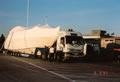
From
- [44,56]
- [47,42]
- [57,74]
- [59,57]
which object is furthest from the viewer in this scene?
[44,56]

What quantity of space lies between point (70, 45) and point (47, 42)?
11.5 feet

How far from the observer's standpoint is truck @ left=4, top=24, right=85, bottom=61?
19625 mm

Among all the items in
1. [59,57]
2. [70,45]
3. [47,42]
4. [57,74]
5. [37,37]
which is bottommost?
[57,74]

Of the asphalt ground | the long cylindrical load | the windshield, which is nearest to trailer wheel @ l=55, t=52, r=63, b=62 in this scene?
the windshield

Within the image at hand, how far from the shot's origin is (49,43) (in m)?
21.9

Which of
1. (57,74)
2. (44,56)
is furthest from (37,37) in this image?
(57,74)

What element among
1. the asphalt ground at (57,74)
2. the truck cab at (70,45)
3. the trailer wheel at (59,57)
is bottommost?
the asphalt ground at (57,74)

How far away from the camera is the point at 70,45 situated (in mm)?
19359

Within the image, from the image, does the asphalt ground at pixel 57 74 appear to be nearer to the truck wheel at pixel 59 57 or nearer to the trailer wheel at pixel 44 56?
the truck wheel at pixel 59 57

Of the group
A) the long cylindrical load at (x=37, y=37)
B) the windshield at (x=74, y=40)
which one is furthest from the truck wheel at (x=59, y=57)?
the long cylindrical load at (x=37, y=37)

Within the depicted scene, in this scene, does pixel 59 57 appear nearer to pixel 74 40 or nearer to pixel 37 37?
pixel 74 40

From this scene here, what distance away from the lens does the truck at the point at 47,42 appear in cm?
1962

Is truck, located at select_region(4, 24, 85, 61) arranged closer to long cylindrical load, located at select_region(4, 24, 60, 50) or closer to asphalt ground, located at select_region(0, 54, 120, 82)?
long cylindrical load, located at select_region(4, 24, 60, 50)

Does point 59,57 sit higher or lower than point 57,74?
higher
